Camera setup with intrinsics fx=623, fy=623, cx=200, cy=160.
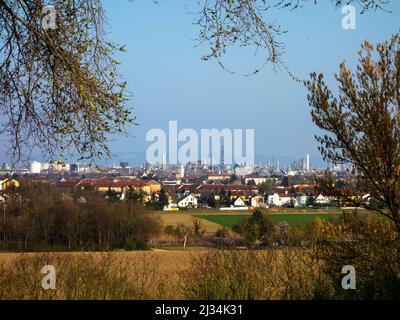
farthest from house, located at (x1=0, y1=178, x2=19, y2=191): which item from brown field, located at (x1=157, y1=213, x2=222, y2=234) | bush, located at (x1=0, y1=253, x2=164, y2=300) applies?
brown field, located at (x1=157, y1=213, x2=222, y2=234)

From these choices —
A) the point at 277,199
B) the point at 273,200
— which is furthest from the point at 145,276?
the point at 277,199

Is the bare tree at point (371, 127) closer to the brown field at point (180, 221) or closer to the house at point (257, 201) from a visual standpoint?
the brown field at point (180, 221)

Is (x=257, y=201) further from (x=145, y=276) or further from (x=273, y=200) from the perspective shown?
(x=145, y=276)

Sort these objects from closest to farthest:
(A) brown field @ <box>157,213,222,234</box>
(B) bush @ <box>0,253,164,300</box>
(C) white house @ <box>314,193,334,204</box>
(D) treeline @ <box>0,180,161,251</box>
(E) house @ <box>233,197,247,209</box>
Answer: (B) bush @ <box>0,253,164,300</box> < (C) white house @ <box>314,193,334,204</box> < (D) treeline @ <box>0,180,161,251</box> < (A) brown field @ <box>157,213,222,234</box> < (E) house @ <box>233,197,247,209</box>

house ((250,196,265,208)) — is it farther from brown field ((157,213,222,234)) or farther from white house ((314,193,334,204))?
white house ((314,193,334,204))

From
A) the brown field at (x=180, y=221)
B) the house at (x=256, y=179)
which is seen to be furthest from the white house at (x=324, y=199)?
the house at (x=256, y=179)
